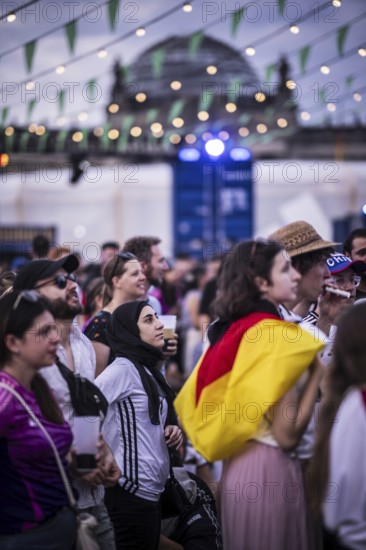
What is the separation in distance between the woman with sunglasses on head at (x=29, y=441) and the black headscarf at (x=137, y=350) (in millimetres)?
1052

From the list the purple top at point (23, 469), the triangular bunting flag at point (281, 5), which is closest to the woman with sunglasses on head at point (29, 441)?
the purple top at point (23, 469)

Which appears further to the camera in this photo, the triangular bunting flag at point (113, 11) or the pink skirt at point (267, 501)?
the triangular bunting flag at point (113, 11)

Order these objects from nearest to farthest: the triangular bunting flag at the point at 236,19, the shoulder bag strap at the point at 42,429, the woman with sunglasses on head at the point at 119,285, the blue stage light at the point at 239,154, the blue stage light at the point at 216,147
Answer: the shoulder bag strap at the point at 42,429 → the woman with sunglasses on head at the point at 119,285 → the triangular bunting flag at the point at 236,19 → the blue stage light at the point at 216,147 → the blue stage light at the point at 239,154

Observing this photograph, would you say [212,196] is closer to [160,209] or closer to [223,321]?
[160,209]

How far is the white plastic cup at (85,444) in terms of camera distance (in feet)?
11.9

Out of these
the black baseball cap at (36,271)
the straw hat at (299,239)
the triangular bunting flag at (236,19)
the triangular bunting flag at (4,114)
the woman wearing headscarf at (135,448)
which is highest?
the triangular bunting flag at (236,19)

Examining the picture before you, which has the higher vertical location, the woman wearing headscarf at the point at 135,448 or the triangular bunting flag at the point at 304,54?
the triangular bunting flag at the point at 304,54

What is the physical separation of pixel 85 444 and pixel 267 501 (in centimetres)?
75

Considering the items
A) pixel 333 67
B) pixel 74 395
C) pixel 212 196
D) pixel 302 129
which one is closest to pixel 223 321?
pixel 74 395

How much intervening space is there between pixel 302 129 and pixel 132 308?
42852 millimetres

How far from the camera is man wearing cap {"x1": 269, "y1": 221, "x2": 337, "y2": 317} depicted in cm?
461

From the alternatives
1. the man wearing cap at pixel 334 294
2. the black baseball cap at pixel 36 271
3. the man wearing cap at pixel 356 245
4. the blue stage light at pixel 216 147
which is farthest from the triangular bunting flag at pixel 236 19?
the black baseball cap at pixel 36 271

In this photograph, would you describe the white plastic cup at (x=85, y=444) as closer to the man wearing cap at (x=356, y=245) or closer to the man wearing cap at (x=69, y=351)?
the man wearing cap at (x=69, y=351)

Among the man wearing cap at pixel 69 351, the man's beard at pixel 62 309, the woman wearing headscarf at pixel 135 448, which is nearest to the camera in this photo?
the man wearing cap at pixel 69 351
